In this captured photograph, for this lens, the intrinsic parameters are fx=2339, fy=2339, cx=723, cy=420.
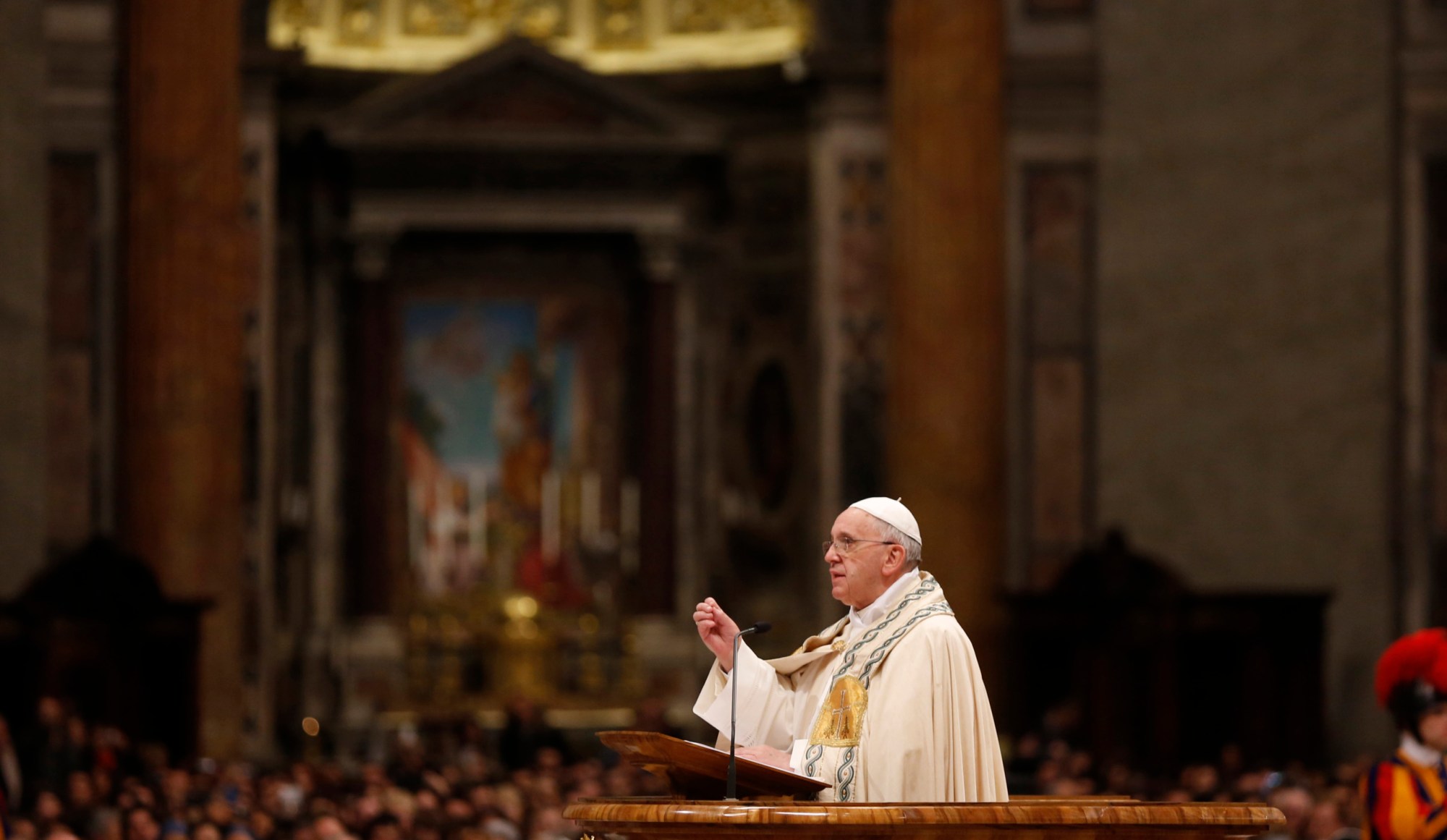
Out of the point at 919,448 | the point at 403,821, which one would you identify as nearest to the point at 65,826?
the point at 403,821

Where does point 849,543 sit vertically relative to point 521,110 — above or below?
below

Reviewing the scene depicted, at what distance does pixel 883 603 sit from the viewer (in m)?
5.65

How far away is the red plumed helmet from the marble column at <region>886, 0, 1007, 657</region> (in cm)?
1007

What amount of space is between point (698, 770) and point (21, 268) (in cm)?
1361

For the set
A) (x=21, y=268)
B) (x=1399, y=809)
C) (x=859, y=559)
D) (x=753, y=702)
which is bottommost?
(x=1399, y=809)

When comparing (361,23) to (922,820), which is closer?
(922,820)

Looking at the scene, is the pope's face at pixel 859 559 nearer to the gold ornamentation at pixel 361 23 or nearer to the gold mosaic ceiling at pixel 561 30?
the gold mosaic ceiling at pixel 561 30

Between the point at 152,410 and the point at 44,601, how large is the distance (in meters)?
2.23

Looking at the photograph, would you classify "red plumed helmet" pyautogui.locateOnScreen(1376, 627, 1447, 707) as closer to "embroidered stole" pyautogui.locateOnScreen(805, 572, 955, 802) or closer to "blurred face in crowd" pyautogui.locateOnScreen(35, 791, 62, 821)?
"embroidered stole" pyautogui.locateOnScreen(805, 572, 955, 802)

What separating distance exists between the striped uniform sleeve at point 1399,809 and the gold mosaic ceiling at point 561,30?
44.7 ft

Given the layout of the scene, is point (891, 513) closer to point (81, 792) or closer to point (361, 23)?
point (81, 792)

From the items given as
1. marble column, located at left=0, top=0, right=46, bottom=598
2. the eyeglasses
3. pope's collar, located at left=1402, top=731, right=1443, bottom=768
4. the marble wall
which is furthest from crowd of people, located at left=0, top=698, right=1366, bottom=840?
the eyeglasses

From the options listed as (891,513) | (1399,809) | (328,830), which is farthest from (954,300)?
(891,513)

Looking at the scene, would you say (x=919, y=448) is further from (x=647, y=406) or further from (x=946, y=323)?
(x=647, y=406)
